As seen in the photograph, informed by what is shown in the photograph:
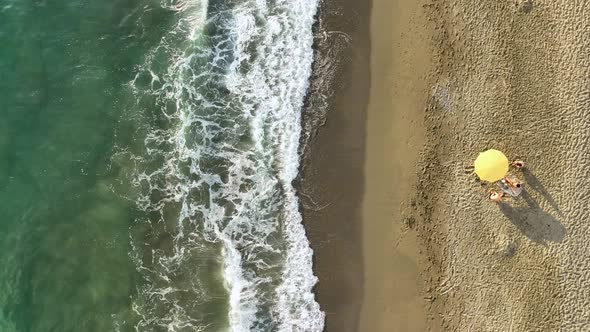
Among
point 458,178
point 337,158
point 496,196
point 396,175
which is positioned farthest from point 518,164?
point 337,158

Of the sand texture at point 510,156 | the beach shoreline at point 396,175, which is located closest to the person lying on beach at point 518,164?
the sand texture at point 510,156

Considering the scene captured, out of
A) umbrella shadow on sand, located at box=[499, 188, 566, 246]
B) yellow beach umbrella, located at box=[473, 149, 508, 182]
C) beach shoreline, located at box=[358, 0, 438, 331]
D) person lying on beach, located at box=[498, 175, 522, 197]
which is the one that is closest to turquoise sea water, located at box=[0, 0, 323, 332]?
beach shoreline, located at box=[358, 0, 438, 331]

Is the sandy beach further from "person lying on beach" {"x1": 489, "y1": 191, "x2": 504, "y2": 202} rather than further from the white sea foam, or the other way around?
the white sea foam

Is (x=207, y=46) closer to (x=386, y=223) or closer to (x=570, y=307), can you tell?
(x=386, y=223)

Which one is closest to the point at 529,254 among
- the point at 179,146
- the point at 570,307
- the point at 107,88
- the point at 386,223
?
the point at 570,307

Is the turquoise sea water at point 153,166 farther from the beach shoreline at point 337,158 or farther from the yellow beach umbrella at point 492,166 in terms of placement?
the yellow beach umbrella at point 492,166

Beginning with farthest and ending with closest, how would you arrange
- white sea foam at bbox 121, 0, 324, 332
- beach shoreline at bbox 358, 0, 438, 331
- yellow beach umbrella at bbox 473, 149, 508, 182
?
white sea foam at bbox 121, 0, 324, 332 → beach shoreline at bbox 358, 0, 438, 331 → yellow beach umbrella at bbox 473, 149, 508, 182

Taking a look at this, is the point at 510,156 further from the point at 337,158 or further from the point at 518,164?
the point at 337,158
